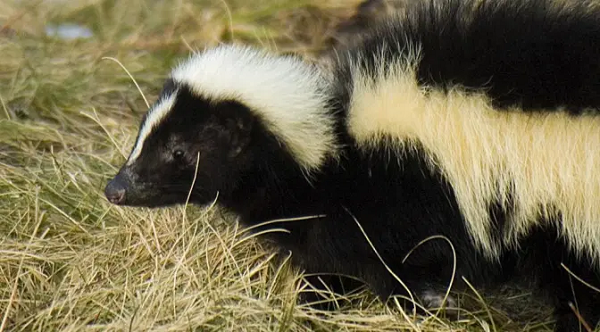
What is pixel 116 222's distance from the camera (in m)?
4.43

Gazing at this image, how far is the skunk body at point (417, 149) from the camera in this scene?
3346 millimetres

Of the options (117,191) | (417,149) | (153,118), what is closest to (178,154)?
(153,118)

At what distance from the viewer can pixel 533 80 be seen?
130 inches

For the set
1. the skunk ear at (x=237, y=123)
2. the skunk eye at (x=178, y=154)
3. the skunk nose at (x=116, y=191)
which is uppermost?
the skunk ear at (x=237, y=123)

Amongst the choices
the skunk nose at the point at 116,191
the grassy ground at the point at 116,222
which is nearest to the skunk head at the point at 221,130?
the skunk nose at the point at 116,191

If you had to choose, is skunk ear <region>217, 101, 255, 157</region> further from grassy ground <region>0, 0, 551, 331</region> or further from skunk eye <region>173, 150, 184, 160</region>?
grassy ground <region>0, 0, 551, 331</region>

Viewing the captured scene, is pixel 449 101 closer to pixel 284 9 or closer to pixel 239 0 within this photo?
pixel 284 9

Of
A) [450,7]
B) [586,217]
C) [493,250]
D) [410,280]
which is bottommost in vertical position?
[410,280]

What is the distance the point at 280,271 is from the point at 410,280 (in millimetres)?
578

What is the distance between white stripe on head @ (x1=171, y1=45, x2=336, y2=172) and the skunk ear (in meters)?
0.03

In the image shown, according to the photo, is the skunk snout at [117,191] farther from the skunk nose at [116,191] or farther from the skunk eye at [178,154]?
the skunk eye at [178,154]

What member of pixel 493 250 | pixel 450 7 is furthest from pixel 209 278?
pixel 450 7

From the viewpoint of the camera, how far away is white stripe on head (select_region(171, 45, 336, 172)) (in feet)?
11.9

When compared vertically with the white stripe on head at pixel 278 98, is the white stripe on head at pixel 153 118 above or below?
below
